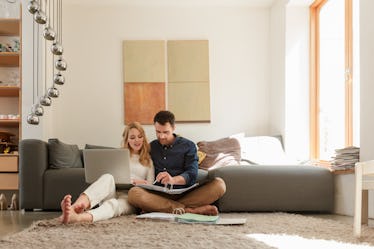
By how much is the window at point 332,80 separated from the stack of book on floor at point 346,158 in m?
0.34

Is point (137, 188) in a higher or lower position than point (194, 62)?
lower

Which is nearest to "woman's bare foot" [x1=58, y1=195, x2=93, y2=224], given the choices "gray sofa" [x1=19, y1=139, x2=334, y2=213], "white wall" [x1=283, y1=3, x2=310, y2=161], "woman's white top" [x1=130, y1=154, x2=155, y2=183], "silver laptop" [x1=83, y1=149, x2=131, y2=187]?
"silver laptop" [x1=83, y1=149, x2=131, y2=187]

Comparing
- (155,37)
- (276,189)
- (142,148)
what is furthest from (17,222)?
(155,37)

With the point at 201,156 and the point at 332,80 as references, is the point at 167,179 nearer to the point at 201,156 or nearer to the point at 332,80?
the point at 201,156

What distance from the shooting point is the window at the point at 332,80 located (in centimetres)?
571

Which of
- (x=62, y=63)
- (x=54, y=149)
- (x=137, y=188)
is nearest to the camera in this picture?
(x=137, y=188)

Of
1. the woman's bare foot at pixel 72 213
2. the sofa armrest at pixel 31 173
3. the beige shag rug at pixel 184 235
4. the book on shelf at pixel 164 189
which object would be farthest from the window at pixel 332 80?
the sofa armrest at pixel 31 173

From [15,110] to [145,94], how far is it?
5.17 ft

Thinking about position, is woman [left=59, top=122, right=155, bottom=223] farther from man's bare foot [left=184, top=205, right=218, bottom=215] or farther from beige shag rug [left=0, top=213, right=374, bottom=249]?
man's bare foot [left=184, top=205, right=218, bottom=215]

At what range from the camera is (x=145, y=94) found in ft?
25.0

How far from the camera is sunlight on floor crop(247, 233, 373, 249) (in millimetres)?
3090

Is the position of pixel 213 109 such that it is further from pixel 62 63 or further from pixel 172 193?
pixel 172 193

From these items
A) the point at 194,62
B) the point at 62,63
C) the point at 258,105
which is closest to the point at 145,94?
the point at 194,62

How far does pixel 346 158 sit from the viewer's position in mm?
5238
